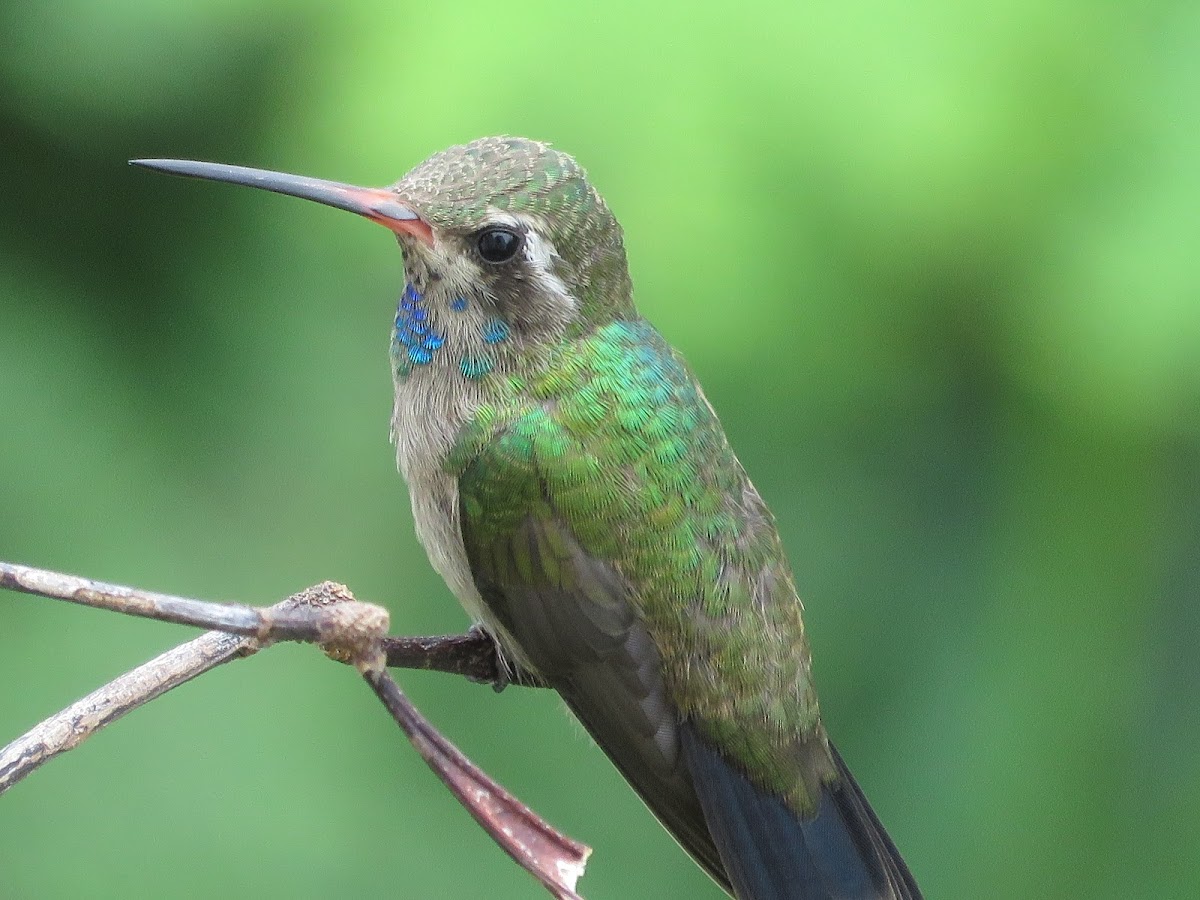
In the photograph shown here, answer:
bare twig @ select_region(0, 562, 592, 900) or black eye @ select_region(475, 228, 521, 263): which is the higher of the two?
black eye @ select_region(475, 228, 521, 263)

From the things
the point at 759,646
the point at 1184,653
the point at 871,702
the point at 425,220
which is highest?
the point at 425,220

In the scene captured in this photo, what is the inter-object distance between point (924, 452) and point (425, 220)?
1.25 m

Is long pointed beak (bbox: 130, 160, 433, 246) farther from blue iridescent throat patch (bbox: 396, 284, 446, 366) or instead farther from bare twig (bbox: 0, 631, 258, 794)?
bare twig (bbox: 0, 631, 258, 794)

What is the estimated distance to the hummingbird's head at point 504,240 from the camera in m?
1.74

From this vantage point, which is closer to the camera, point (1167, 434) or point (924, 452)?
point (1167, 434)

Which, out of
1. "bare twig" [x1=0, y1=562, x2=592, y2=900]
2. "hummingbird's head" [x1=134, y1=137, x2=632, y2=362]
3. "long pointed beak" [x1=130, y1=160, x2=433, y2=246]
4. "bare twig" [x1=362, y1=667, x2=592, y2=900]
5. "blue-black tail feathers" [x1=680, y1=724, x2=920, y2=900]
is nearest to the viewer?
"bare twig" [x1=0, y1=562, x2=592, y2=900]

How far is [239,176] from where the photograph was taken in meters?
1.48

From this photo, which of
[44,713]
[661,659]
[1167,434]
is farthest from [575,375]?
[44,713]

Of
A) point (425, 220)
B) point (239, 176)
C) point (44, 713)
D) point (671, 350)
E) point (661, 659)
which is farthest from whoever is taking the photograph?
point (44, 713)

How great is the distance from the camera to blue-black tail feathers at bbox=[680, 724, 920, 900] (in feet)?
6.06

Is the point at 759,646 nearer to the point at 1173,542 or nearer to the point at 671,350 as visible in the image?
the point at 671,350

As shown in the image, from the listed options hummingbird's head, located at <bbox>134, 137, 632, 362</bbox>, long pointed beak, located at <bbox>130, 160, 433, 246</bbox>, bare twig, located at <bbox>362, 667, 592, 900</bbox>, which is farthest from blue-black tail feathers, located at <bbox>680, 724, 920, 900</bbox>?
bare twig, located at <bbox>362, 667, 592, 900</bbox>

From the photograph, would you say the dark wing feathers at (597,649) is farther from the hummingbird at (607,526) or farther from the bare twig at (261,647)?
the bare twig at (261,647)

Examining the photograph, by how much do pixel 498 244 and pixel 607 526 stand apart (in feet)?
1.24
